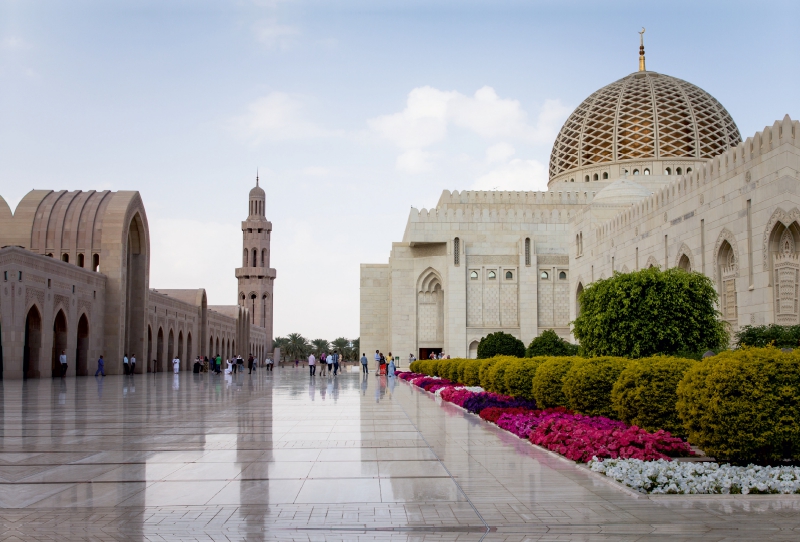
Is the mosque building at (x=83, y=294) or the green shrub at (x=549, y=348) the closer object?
the green shrub at (x=549, y=348)

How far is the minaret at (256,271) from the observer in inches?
2768

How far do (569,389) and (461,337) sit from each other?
26.7m

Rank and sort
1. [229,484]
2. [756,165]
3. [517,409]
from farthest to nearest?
1. [756,165]
2. [517,409]
3. [229,484]

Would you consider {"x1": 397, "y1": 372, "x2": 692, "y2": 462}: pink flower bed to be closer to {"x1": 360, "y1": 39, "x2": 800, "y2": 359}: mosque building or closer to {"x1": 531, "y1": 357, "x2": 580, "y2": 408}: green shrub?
{"x1": 531, "y1": 357, "x2": 580, "y2": 408}: green shrub

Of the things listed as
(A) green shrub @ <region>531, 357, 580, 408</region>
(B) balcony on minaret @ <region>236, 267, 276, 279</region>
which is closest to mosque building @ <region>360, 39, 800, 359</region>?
(A) green shrub @ <region>531, 357, 580, 408</region>

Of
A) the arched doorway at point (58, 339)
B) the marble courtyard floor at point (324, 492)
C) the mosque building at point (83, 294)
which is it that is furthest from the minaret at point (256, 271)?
the marble courtyard floor at point (324, 492)

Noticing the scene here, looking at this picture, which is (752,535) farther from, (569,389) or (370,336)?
(370,336)

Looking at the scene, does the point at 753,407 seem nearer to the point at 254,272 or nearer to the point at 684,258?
the point at 684,258

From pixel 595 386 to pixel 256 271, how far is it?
6266 centimetres

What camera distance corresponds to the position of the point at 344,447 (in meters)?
7.46

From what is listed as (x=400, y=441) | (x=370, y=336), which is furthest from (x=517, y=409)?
(x=370, y=336)

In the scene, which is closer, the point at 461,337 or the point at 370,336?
the point at 461,337

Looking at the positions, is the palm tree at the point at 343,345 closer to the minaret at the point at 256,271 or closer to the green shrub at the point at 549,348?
the minaret at the point at 256,271

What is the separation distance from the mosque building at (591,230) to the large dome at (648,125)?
0.08 meters
